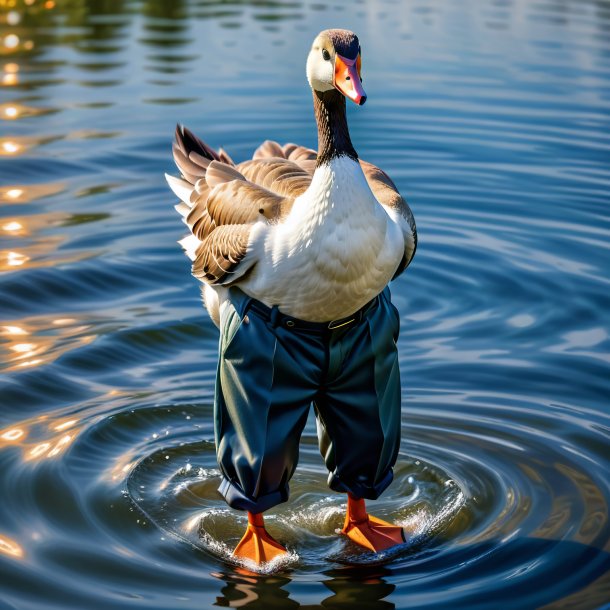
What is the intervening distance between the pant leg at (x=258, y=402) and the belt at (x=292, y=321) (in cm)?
2

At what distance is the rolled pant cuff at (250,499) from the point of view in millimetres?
4797

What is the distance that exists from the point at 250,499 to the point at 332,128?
59.8 inches

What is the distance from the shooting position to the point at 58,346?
6996 mm

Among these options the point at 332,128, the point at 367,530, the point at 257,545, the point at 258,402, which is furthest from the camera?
the point at 367,530

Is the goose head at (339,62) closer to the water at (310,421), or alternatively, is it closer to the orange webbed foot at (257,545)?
the orange webbed foot at (257,545)

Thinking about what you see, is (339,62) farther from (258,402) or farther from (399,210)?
(258,402)

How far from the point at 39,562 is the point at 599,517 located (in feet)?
7.77

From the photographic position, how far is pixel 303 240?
4.20 metres

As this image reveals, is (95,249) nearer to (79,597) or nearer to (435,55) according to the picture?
(79,597)

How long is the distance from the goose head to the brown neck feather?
0.21ft

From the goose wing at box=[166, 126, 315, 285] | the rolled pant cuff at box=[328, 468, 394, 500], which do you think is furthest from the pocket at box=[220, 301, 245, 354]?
the rolled pant cuff at box=[328, 468, 394, 500]

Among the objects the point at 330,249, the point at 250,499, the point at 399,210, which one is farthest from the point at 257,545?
the point at 399,210

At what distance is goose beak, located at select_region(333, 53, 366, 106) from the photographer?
410 cm

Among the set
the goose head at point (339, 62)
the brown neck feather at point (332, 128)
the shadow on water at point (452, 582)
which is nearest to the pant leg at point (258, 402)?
the shadow on water at point (452, 582)
